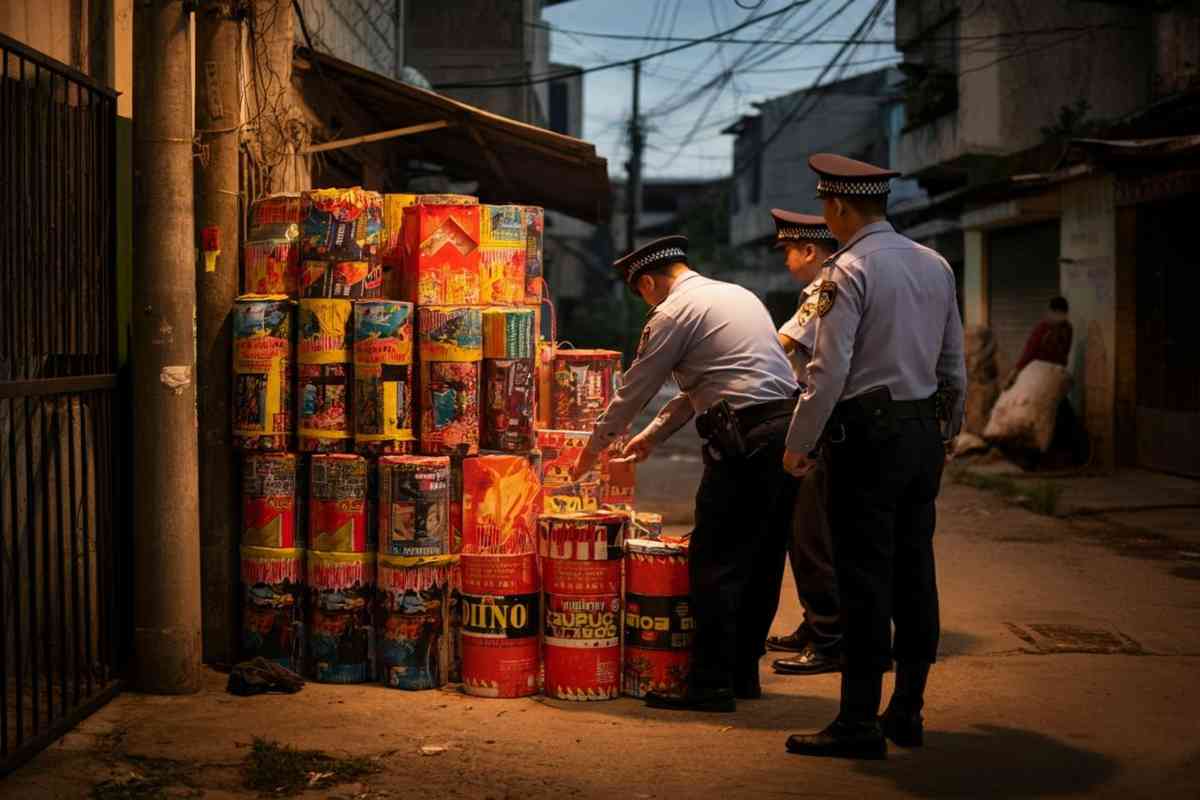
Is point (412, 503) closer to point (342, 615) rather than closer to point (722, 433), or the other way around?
point (342, 615)

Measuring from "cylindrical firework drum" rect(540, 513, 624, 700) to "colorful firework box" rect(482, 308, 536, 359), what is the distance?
2.77ft

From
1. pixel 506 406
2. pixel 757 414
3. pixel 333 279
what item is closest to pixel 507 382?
pixel 506 406

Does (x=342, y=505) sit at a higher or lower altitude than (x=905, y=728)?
higher

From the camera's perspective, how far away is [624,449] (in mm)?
6480

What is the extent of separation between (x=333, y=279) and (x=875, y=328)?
2633 mm

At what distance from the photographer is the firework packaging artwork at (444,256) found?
259 inches

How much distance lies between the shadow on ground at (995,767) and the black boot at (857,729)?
0.07m

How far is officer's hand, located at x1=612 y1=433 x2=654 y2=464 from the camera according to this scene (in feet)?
20.9

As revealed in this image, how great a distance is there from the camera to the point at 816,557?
681 cm

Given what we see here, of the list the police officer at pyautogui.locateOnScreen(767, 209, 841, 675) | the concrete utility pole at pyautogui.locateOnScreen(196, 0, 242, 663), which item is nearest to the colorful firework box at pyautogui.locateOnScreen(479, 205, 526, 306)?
the concrete utility pole at pyautogui.locateOnScreen(196, 0, 242, 663)

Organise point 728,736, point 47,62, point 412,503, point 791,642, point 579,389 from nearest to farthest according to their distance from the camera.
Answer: point 47,62 → point 728,736 → point 412,503 → point 579,389 → point 791,642

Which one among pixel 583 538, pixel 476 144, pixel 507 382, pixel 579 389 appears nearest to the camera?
pixel 583 538

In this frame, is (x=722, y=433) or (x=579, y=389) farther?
(x=579, y=389)

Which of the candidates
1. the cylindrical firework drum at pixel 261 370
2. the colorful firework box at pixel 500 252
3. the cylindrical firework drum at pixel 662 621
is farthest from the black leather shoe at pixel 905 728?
the cylindrical firework drum at pixel 261 370
